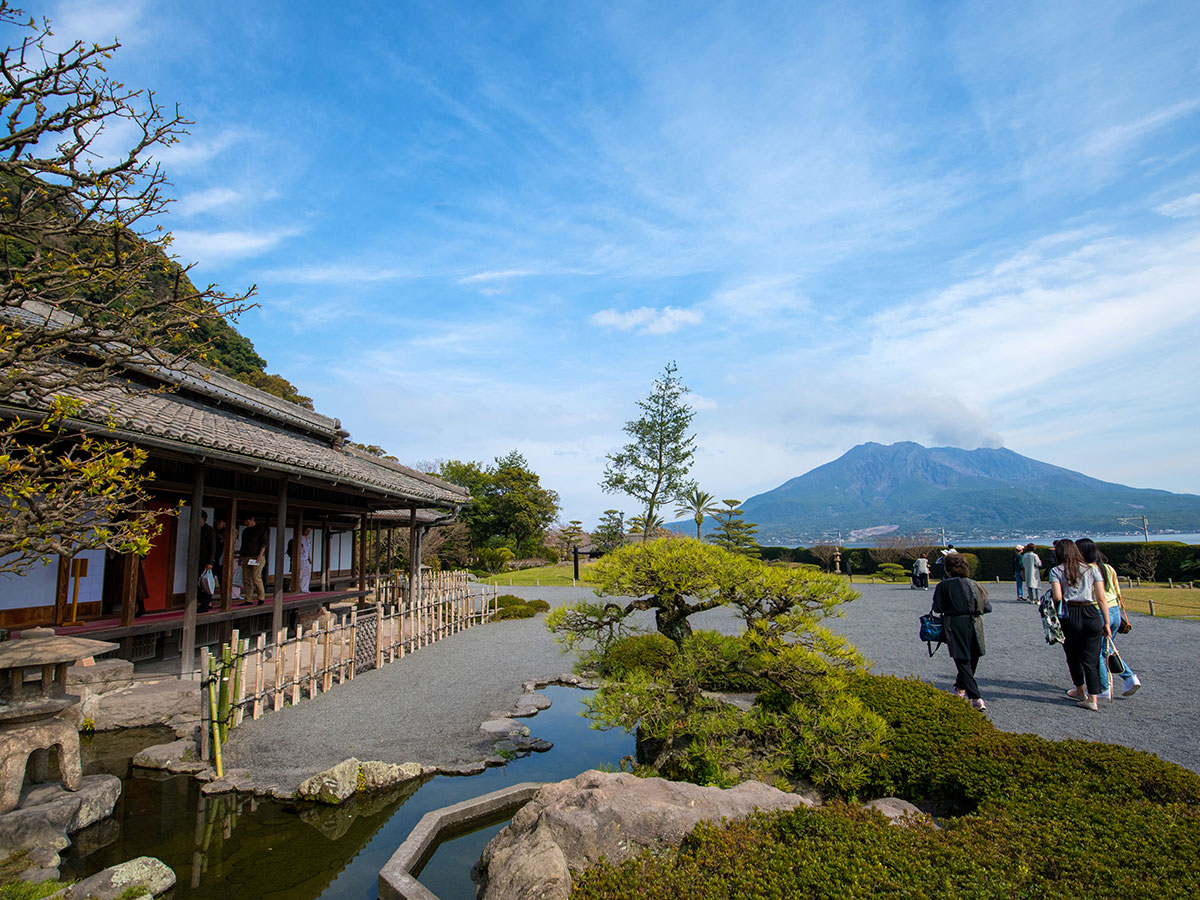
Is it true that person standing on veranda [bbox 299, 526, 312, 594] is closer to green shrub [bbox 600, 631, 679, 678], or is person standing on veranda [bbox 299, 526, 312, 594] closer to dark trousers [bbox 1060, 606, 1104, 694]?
green shrub [bbox 600, 631, 679, 678]

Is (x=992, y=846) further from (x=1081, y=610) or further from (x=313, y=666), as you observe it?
(x=313, y=666)

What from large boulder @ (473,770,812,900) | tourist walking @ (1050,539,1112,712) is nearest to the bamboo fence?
large boulder @ (473,770,812,900)

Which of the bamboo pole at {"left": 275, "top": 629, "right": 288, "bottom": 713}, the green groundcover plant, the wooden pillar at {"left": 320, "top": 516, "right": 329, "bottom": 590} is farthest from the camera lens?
the wooden pillar at {"left": 320, "top": 516, "right": 329, "bottom": 590}

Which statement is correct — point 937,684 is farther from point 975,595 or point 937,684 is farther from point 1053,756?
point 1053,756

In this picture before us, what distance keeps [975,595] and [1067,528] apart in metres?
168

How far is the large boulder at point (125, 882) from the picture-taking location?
3.58m

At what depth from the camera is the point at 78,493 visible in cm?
428

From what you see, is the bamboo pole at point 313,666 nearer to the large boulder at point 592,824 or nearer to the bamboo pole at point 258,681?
the bamboo pole at point 258,681

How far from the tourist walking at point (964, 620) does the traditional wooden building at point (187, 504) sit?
Answer: 787 centimetres

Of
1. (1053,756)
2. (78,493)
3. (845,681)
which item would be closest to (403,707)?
(78,493)

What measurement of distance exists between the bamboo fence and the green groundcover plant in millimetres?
4763

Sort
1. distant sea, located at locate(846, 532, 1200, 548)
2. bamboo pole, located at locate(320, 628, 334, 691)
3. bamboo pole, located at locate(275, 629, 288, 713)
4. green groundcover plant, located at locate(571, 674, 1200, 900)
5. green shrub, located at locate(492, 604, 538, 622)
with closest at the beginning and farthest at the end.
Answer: green groundcover plant, located at locate(571, 674, 1200, 900)
bamboo pole, located at locate(275, 629, 288, 713)
bamboo pole, located at locate(320, 628, 334, 691)
green shrub, located at locate(492, 604, 538, 622)
distant sea, located at locate(846, 532, 1200, 548)

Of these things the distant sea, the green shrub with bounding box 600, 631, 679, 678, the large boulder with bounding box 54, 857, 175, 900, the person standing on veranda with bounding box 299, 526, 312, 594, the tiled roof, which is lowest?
the distant sea

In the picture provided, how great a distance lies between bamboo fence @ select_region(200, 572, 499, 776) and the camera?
605 cm
